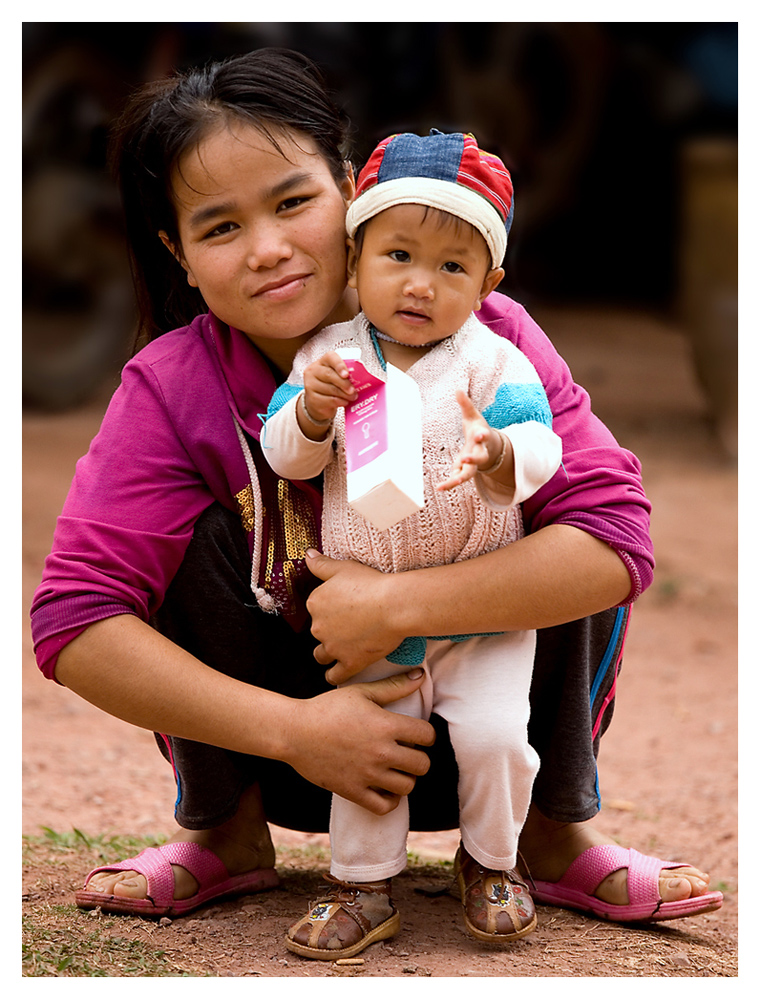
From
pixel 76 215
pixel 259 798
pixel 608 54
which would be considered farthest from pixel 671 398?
pixel 259 798

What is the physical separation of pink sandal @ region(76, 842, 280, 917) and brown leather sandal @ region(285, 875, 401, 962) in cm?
29

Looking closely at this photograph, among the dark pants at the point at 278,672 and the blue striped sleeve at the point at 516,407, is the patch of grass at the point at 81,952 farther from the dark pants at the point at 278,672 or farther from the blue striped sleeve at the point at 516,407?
the blue striped sleeve at the point at 516,407

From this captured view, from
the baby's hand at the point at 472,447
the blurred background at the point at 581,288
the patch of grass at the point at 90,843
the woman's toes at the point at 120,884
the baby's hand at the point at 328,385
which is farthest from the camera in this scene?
the blurred background at the point at 581,288

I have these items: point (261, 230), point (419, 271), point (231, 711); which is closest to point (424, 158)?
point (419, 271)

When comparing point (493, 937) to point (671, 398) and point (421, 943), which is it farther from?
point (671, 398)

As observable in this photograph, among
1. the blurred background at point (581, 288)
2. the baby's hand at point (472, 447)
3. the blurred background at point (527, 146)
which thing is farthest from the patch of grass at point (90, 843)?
the blurred background at point (527, 146)

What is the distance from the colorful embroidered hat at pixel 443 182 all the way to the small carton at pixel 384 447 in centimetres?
27

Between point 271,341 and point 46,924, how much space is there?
111cm

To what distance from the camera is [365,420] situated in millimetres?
1735

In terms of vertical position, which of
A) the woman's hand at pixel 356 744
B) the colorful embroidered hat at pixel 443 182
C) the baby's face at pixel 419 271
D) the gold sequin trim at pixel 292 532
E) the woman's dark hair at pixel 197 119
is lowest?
the woman's hand at pixel 356 744

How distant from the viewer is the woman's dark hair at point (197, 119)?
199 cm

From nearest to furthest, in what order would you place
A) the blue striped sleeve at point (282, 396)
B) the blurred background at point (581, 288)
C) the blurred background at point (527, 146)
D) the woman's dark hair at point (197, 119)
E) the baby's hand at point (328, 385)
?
the baby's hand at point (328, 385) < the blue striped sleeve at point (282, 396) < the woman's dark hair at point (197, 119) < the blurred background at point (581, 288) < the blurred background at point (527, 146)

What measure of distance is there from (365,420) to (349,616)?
352mm

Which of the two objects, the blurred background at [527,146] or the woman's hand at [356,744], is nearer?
the woman's hand at [356,744]
